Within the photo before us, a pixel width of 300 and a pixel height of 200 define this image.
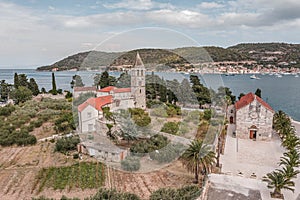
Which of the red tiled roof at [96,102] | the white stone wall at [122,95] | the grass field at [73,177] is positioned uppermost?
the white stone wall at [122,95]

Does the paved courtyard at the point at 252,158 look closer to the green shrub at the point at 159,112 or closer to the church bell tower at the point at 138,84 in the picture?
the green shrub at the point at 159,112

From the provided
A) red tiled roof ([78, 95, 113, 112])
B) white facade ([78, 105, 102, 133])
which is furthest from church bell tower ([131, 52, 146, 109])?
white facade ([78, 105, 102, 133])

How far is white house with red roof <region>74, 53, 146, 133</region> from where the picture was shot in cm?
1836

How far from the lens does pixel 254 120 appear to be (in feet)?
57.8

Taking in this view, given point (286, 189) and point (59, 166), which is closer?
point (286, 189)

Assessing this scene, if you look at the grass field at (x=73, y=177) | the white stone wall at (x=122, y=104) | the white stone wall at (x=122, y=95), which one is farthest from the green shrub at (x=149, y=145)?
the white stone wall at (x=122, y=95)

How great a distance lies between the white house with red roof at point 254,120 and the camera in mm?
17328

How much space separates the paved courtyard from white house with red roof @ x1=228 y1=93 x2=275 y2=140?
0.56 meters

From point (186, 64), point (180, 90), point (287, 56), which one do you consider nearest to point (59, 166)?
point (186, 64)

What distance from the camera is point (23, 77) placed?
4216cm

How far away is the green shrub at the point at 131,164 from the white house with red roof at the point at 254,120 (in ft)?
29.3

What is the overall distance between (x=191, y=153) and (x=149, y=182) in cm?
280

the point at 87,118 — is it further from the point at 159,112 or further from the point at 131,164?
the point at 159,112

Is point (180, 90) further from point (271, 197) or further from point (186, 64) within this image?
point (271, 197)
